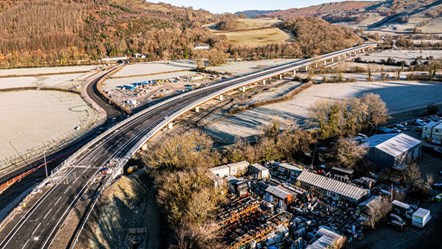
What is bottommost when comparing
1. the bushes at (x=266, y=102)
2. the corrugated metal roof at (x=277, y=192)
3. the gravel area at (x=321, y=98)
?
the corrugated metal roof at (x=277, y=192)

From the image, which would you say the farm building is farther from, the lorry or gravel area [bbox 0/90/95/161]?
gravel area [bbox 0/90/95/161]

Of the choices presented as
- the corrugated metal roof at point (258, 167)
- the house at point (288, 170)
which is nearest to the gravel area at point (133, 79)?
the corrugated metal roof at point (258, 167)

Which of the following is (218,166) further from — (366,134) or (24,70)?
(24,70)

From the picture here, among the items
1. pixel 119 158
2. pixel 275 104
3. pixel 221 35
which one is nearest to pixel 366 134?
pixel 275 104

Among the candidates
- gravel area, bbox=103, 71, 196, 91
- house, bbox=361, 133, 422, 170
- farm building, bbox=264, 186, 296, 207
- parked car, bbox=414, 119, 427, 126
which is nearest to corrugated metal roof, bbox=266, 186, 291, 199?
farm building, bbox=264, 186, 296, 207

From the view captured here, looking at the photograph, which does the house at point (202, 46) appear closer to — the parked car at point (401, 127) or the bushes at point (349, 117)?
the bushes at point (349, 117)

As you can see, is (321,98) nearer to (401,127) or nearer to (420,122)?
(401,127)

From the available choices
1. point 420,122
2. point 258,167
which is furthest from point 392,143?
point 258,167

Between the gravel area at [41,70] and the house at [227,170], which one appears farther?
the gravel area at [41,70]
